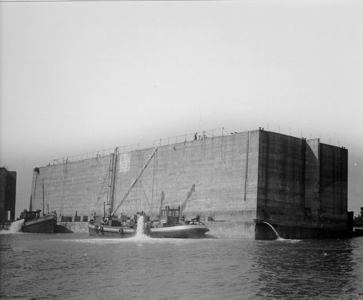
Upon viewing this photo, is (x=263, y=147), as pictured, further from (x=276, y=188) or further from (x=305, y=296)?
(x=305, y=296)

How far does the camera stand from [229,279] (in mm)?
15750

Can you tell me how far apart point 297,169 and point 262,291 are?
Result: 101ft

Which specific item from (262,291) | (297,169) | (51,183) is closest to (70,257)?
(262,291)

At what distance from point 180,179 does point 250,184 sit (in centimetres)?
923

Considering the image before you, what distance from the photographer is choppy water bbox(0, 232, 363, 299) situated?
1342 centimetres

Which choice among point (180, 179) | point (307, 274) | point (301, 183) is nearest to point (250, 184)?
point (301, 183)

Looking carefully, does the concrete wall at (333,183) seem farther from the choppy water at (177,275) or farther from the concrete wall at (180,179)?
the choppy water at (177,275)

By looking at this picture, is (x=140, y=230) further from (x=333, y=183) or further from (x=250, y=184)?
(x=333, y=183)

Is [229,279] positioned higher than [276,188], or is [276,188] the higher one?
[276,188]

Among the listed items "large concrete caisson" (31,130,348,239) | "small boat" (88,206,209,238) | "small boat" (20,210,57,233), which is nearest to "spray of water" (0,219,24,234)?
"small boat" (20,210,57,233)

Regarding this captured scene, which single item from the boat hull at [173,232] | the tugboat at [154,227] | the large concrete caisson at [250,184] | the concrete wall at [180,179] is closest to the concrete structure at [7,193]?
the concrete wall at [180,179]

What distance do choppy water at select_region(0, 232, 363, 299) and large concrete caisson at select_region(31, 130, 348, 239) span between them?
1650 cm

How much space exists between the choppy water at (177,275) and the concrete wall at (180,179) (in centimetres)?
1796

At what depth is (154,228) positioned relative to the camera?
39188 mm
